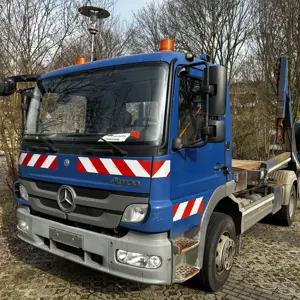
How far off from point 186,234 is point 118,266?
0.73 m

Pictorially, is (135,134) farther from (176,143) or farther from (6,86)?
(6,86)

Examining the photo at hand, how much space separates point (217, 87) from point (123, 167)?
1094mm

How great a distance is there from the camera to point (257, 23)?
13.3 meters

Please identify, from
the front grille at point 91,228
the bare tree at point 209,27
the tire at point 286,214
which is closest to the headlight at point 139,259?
the front grille at point 91,228

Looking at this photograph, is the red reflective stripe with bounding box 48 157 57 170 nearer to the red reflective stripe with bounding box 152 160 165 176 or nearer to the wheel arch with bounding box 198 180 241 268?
the red reflective stripe with bounding box 152 160 165 176

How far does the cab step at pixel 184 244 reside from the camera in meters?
2.74

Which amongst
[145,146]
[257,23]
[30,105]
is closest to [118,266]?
[145,146]

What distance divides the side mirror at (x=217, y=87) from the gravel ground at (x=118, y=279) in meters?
2.05

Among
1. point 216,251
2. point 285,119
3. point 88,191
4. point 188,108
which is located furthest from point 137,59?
point 285,119

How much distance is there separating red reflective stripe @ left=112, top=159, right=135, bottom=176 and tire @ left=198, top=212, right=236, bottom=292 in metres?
1.22

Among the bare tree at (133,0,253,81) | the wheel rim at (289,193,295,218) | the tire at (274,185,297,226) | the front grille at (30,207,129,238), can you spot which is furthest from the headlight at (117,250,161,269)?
the bare tree at (133,0,253,81)

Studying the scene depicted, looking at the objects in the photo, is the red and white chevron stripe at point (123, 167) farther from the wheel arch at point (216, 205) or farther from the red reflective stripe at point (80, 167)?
the wheel arch at point (216, 205)

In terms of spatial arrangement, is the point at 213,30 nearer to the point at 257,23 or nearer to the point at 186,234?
the point at 257,23

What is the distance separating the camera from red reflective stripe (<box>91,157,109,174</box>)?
2.92 m
